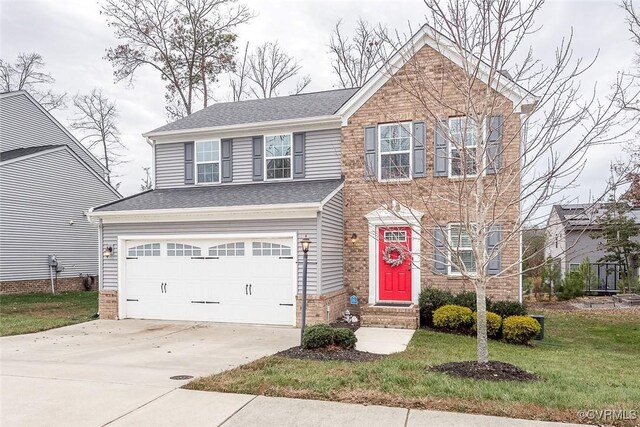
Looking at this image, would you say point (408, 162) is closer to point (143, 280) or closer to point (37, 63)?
point (143, 280)

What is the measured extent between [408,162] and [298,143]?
130 inches

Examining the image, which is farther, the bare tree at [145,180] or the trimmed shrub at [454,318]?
the bare tree at [145,180]

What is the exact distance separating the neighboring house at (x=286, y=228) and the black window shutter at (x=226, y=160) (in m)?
0.05

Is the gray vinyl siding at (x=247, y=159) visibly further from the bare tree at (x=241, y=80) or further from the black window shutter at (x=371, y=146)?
the bare tree at (x=241, y=80)

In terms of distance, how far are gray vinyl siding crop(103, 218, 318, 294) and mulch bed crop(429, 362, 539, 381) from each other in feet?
16.4

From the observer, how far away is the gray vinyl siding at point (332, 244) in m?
11.2

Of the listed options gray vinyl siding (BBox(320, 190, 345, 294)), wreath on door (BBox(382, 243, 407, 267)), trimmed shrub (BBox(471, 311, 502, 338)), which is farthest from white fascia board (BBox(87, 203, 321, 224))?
trimmed shrub (BBox(471, 311, 502, 338))

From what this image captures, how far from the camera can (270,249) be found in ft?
37.9

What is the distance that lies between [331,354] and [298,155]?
7.12 m

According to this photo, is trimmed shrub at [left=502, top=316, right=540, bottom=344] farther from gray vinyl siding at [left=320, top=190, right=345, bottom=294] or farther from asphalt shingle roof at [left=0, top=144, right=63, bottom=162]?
asphalt shingle roof at [left=0, top=144, right=63, bottom=162]

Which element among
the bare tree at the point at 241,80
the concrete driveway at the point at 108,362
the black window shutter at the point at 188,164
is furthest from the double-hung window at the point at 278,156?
the bare tree at the point at 241,80

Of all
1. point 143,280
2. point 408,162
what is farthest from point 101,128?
point 408,162

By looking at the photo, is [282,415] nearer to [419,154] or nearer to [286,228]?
[286,228]

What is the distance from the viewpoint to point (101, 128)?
3272cm
